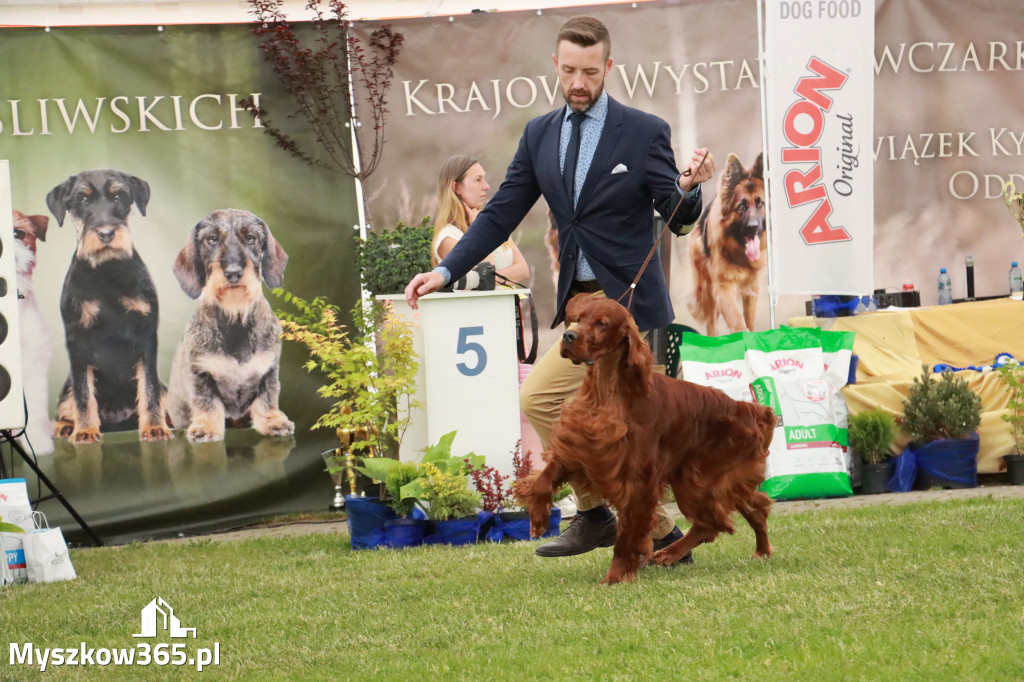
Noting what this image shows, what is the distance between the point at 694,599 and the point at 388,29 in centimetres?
514

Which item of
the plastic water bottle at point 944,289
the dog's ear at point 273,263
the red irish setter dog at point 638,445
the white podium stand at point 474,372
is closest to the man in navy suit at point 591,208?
the red irish setter dog at point 638,445

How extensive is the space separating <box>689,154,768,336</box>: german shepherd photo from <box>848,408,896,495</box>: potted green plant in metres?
1.09

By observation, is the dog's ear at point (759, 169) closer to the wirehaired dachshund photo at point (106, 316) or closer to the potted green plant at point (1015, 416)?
the potted green plant at point (1015, 416)

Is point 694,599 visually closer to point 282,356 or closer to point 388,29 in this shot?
point 282,356

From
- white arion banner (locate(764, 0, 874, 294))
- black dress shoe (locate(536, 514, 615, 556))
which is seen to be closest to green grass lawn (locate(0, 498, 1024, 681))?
black dress shoe (locate(536, 514, 615, 556))

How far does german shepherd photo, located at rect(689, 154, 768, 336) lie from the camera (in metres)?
7.86

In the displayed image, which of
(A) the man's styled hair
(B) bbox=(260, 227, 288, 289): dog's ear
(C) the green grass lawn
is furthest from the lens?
(B) bbox=(260, 227, 288, 289): dog's ear

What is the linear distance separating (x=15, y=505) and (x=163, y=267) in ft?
7.07

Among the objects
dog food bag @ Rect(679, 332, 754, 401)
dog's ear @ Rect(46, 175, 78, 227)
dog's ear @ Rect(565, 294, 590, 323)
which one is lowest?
dog food bag @ Rect(679, 332, 754, 401)

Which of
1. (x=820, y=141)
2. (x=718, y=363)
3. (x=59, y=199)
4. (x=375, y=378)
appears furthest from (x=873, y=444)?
(x=59, y=199)

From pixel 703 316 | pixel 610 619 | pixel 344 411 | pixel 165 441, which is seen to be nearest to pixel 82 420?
pixel 165 441

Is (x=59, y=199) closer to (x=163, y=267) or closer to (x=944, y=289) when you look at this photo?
(x=163, y=267)

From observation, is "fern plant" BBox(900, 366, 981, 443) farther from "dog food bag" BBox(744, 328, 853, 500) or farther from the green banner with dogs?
the green banner with dogs

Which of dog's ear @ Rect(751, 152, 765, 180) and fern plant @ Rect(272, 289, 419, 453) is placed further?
dog's ear @ Rect(751, 152, 765, 180)
